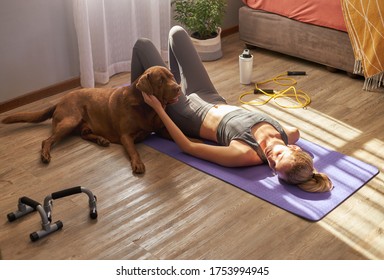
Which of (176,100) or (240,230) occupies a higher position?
(176,100)

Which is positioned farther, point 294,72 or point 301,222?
point 294,72

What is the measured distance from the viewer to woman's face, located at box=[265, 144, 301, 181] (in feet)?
8.58

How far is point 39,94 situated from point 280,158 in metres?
1.86

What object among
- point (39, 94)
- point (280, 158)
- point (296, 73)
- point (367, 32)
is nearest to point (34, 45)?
point (39, 94)

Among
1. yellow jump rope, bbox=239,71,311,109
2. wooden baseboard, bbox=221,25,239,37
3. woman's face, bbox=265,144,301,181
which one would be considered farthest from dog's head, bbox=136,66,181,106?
wooden baseboard, bbox=221,25,239,37

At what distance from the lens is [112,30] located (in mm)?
4059

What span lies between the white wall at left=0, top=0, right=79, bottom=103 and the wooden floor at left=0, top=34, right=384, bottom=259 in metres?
0.40

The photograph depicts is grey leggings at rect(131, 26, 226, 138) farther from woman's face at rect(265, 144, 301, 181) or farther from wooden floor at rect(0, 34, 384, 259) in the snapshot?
woman's face at rect(265, 144, 301, 181)

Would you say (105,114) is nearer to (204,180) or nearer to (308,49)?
(204,180)

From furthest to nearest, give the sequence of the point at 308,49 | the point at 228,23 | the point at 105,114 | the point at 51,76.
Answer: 1. the point at 228,23
2. the point at 308,49
3. the point at 51,76
4. the point at 105,114

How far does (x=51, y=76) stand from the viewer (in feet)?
12.7

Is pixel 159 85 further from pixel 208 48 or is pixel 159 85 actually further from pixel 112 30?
pixel 208 48

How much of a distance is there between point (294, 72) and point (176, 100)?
4.42 feet

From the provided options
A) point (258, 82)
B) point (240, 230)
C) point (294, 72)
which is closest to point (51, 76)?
point (258, 82)
